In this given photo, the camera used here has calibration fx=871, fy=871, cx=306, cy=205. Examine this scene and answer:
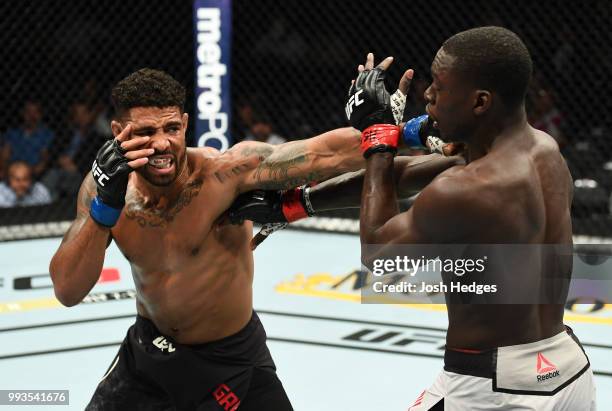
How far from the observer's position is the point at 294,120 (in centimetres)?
685

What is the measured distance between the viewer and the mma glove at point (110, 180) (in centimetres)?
215

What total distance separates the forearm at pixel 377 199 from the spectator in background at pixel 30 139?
506 cm

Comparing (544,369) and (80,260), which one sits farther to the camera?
(80,260)

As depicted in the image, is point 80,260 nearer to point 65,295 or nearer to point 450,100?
point 65,295

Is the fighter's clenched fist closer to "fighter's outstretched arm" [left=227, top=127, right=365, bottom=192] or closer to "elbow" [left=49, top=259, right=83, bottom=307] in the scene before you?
"elbow" [left=49, top=259, right=83, bottom=307]

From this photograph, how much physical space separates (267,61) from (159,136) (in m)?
4.77

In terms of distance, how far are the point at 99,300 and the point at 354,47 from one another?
3.09 metres

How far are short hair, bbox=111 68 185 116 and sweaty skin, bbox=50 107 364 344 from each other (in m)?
0.02

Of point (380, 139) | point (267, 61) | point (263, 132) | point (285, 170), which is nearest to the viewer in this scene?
point (380, 139)

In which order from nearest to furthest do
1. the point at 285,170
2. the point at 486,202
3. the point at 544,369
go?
the point at 486,202
the point at 544,369
the point at 285,170

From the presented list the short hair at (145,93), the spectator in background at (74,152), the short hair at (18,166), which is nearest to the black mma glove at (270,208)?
the short hair at (145,93)

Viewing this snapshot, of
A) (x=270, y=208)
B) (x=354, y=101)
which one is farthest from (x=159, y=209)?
(x=354, y=101)

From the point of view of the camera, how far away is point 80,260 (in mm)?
2297

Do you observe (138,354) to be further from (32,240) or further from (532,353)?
(32,240)
